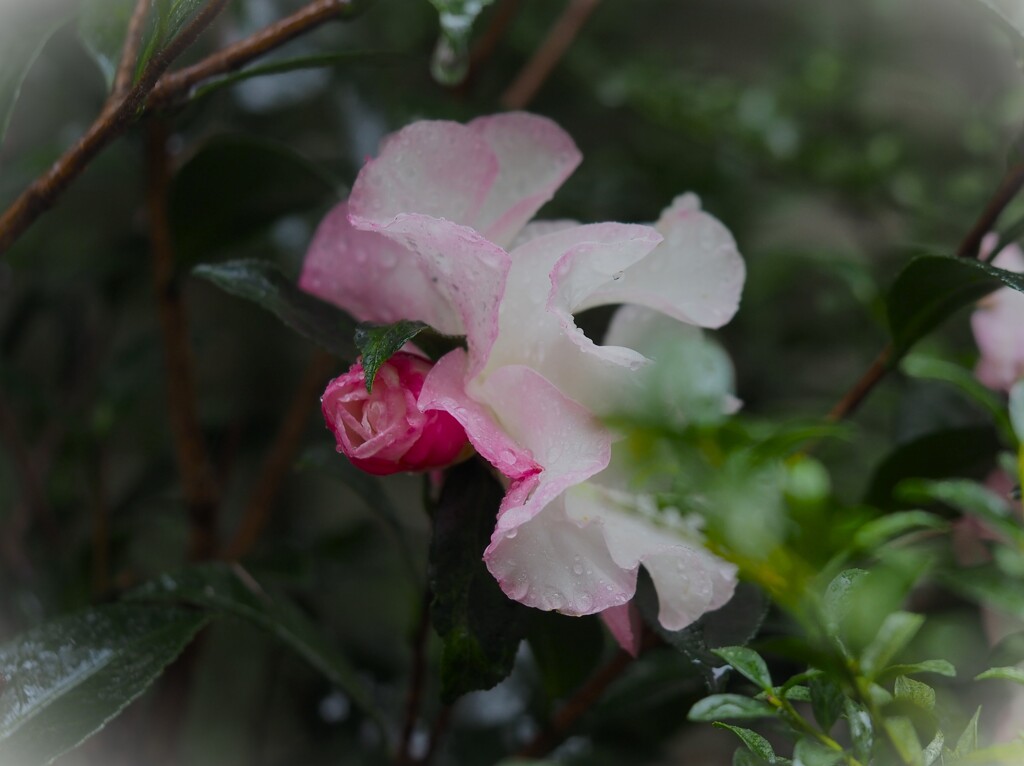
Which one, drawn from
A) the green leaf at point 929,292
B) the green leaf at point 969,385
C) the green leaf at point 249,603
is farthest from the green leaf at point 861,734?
the green leaf at point 249,603

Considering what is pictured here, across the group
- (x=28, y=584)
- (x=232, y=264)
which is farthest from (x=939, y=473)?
(x=28, y=584)

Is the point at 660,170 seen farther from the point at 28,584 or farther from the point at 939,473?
the point at 28,584

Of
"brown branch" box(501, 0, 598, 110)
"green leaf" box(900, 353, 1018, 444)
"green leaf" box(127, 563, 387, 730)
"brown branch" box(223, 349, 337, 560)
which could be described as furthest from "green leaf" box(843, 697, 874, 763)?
"brown branch" box(501, 0, 598, 110)

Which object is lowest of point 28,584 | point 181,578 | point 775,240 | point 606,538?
point 28,584

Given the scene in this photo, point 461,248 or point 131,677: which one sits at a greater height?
point 461,248

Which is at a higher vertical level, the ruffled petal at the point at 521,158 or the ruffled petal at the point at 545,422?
the ruffled petal at the point at 521,158

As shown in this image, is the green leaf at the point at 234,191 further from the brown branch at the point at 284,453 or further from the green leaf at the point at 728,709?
the green leaf at the point at 728,709

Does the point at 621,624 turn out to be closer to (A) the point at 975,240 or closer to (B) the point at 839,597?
(B) the point at 839,597
